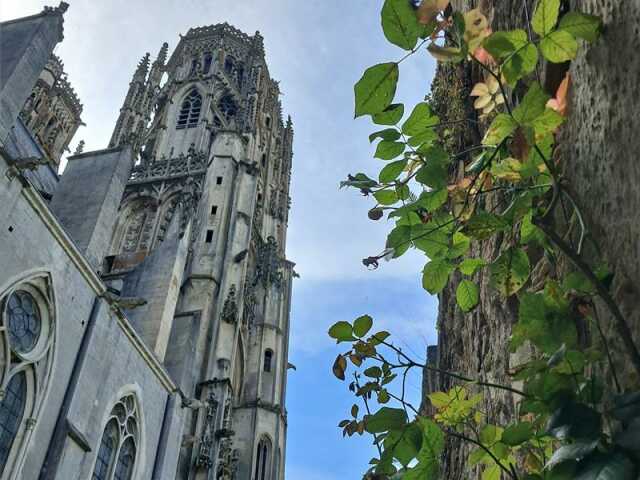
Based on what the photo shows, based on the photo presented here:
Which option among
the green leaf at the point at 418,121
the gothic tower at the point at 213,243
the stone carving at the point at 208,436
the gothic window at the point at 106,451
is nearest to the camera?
the green leaf at the point at 418,121

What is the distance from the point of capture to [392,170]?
1.79 meters

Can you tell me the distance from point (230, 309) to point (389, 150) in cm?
2415

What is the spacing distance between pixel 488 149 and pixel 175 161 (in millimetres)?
34646

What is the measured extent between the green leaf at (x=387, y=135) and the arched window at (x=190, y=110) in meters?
38.6

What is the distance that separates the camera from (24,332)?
1238 centimetres

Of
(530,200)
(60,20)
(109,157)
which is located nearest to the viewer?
(530,200)

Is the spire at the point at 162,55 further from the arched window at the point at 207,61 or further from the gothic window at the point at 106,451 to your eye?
the gothic window at the point at 106,451

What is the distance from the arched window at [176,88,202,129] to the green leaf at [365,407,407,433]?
38.9 metres

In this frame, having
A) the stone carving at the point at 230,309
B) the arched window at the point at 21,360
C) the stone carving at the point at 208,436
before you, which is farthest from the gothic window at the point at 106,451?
the stone carving at the point at 230,309

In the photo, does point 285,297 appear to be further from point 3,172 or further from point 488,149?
point 488,149

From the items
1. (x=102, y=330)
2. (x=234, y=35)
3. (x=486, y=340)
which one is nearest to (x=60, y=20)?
(x=102, y=330)

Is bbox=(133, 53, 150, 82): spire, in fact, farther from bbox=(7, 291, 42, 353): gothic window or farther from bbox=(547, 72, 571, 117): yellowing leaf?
bbox=(547, 72, 571, 117): yellowing leaf

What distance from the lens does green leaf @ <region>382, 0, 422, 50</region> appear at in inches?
53.2

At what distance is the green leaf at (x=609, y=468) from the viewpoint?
917 mm
